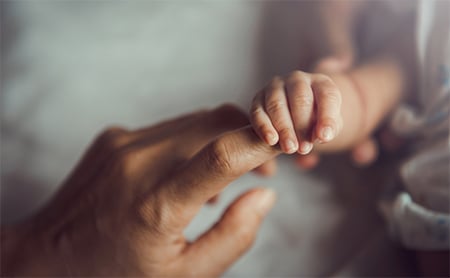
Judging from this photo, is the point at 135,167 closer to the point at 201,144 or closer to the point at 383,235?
the point at 201,144

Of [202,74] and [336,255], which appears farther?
[202,74]

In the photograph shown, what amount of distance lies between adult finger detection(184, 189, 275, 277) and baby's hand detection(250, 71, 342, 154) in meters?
0.13

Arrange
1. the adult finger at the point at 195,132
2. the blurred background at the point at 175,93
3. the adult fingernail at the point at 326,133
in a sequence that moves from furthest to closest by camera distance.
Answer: the blurred background at the point at 175,93 < the adult finger at the point at 195,132 < the adult fingernail at the point at 326,133

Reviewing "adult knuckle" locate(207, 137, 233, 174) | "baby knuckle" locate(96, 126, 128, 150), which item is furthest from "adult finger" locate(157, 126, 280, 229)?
"baby knuckle" locate(96, 126, 128, 150)

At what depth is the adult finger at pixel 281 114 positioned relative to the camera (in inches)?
13.5

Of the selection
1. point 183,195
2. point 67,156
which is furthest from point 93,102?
point 183,195

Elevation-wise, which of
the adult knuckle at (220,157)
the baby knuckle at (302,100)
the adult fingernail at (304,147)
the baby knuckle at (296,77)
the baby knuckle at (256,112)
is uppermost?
the baby knuckle at (296,77)

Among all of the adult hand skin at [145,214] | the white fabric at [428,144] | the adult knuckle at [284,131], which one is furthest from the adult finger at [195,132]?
the white fabric at [428,144]

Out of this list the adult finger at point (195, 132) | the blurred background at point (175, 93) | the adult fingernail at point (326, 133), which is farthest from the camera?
the blurred background at point (175, 93)

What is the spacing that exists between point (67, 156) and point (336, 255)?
1.21 ft

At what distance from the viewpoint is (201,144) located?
0.46 m

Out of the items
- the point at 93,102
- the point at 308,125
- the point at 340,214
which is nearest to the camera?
the point at 308,125

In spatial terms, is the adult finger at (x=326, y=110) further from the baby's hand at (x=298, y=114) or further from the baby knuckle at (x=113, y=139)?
the baby knuckle at (x=113, y=139)

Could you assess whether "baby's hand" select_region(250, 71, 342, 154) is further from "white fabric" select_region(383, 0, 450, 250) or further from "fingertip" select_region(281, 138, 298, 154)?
"white fabric" select_region(383, 0, 450, 250)
